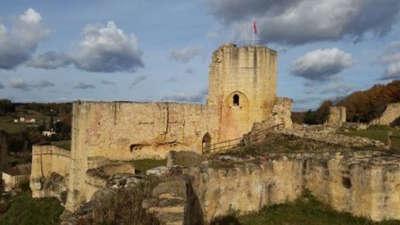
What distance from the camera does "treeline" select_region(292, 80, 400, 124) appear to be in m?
51.6

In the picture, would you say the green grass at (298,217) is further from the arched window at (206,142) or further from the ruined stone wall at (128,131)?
the arched window at (206,142)

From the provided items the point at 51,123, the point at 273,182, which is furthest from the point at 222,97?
the point at 51,123

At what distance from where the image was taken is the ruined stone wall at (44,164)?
31438 mm

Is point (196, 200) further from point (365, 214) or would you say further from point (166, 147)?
point (166, 147)

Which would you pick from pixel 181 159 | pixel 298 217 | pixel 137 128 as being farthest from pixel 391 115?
pixel 298 217

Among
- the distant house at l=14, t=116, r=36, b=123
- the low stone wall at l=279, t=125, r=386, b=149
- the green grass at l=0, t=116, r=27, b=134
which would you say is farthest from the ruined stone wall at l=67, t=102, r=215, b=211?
the distant house at l=14, t=116, r=36, b=123

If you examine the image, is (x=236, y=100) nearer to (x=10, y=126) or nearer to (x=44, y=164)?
(x=44, y=164)

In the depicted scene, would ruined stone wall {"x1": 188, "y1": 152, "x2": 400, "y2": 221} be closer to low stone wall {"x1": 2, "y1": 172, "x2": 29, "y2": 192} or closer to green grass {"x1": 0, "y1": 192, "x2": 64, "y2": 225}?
green grass {"x1": 0, "y1": 192, "x2": 64, "y2": 225}

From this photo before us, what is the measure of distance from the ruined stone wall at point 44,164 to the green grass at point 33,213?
130 cm

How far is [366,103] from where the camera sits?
5409 centimetres

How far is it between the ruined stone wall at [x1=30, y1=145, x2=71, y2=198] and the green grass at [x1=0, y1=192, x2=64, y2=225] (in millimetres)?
1301

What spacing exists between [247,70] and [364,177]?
10.7 meters

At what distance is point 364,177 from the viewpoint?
11.6 meters

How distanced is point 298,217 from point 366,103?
45.6 metres
